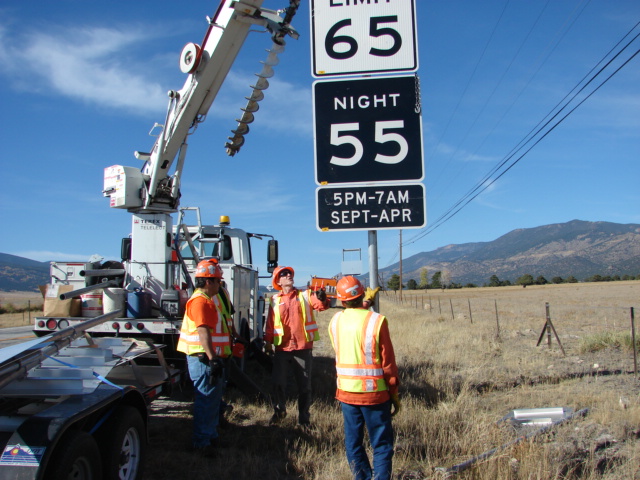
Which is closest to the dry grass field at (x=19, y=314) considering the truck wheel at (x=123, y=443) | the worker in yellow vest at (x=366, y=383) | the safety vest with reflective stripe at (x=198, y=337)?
the safety vest with reflective stripe at (x=198, y=337)

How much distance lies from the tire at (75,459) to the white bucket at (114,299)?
3.68 meters

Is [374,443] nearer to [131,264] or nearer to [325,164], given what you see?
[325,164]

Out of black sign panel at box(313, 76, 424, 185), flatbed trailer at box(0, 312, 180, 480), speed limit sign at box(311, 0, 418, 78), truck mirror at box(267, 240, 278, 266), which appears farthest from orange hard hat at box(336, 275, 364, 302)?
truck mirror at box(267, 240, 278, 266)

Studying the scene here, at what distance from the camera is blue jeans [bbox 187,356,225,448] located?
532 centimetres

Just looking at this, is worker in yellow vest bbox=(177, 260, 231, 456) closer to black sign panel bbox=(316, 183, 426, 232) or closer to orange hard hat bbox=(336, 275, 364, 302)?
orange hard hat bbox=(336, 275, 364, 302)

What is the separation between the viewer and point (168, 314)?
7086 millimetres

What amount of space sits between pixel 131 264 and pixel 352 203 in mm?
4584

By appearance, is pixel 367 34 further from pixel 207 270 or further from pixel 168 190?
pixel 168 190

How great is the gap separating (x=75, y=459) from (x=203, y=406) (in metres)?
1.97

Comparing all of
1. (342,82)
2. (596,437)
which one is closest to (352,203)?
(342,82)

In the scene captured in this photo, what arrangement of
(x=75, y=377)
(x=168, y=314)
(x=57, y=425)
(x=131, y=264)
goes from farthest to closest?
(x=131, y=264), (x=168, y=314), (x=75, y=377), (x=57, y=425)

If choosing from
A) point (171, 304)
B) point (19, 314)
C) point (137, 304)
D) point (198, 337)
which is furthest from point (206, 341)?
point (19, 314)

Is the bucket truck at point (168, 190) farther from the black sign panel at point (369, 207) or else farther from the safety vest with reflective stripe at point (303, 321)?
the black sign panel at point (369, 207)

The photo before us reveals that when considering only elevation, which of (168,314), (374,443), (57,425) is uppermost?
(168,314)
